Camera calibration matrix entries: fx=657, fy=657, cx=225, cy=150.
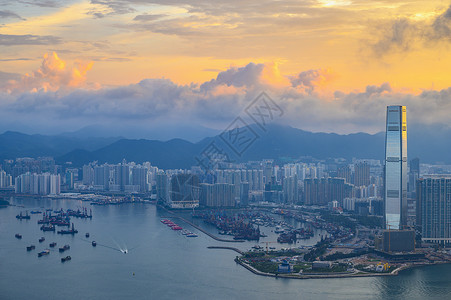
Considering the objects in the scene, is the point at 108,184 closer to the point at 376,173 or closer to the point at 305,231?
the point at 376,173

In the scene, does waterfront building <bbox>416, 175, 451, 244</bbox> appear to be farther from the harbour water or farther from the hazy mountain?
the hazy mountain

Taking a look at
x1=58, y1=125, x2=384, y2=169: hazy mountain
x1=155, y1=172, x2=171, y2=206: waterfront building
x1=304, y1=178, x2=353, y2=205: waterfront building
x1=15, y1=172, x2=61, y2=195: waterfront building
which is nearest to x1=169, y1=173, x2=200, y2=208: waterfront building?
x1=155, y1=172, x2=171, y2=206: waterfront building

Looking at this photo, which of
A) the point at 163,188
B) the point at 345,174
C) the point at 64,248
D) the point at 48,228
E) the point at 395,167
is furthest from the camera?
the point at 345,174

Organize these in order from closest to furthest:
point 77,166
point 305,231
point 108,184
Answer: point 305,231 < point 108,184 < point 77,166

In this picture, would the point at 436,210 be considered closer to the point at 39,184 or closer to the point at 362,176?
the point at 362,176

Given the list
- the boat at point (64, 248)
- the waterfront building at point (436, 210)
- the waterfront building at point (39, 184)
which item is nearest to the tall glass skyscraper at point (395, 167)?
the waterfront building at point (436, 210)

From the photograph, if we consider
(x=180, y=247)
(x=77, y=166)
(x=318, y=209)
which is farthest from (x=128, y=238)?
(x=77, y=166)

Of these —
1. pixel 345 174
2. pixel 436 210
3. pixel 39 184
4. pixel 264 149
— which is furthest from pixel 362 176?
pixel 264 149
